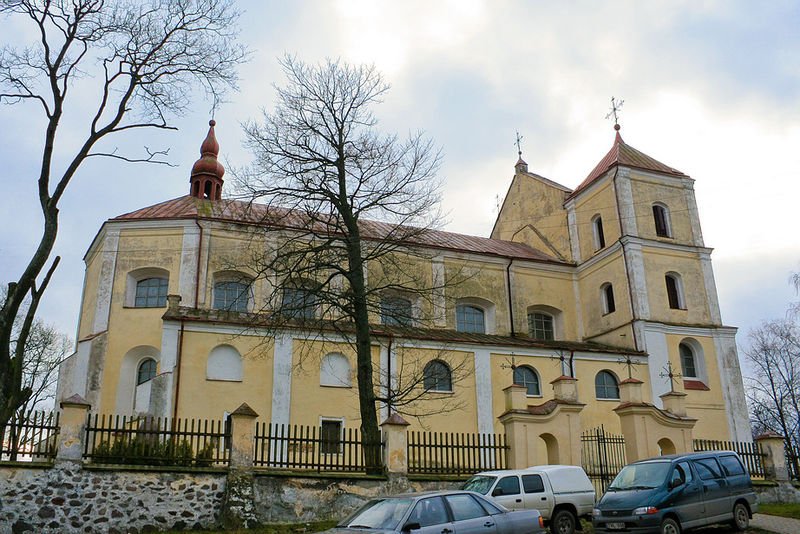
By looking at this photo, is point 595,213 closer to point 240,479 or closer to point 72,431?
point 240,479

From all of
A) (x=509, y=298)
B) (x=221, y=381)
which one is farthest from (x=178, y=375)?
(x=509, y=298)

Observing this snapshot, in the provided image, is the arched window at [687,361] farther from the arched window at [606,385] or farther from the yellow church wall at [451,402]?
the yellow church wall at [451,402]

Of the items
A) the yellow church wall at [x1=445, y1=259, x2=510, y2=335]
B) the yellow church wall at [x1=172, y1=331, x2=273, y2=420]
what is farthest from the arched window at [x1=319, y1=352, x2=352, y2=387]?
the yellow church wall at [x1=445, y1=259, x2=510, y2=335]

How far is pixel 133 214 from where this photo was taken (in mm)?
26234

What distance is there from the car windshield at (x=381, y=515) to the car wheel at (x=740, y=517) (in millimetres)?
7311

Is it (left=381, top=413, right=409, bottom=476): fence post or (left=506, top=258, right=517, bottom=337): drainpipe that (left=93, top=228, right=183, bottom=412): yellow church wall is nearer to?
(left=381, top=413, right=409, bottom=476): fence post

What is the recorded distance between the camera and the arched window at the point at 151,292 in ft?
80.7

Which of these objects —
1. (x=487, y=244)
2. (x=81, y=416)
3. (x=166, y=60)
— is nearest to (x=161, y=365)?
(x=81, y=416)

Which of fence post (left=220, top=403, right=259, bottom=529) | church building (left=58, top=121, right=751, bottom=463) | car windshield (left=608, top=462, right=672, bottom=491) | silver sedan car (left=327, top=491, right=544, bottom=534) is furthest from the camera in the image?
church building (left=58, top=121, right=751, bottom=463)

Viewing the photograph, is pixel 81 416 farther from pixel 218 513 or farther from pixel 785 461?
pixel 785 461

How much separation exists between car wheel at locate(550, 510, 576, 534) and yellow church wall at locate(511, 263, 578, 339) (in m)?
16.8

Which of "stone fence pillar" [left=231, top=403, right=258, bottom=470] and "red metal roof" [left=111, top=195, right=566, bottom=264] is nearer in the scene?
"stone fence pillar" [left=231, top=403, right=258, bottom=470]

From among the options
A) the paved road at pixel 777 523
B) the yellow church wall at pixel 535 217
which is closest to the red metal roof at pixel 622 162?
the yellow church wall at pixel 535 217

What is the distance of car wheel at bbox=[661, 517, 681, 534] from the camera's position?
11344 mm
